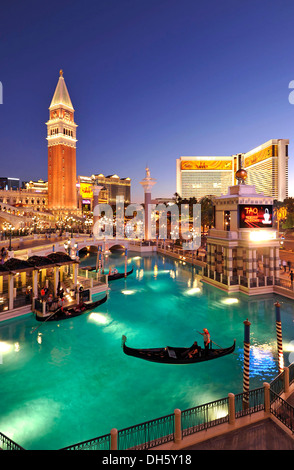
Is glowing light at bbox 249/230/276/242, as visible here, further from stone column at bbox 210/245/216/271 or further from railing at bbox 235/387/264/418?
railing at bbox 235/387/264/418

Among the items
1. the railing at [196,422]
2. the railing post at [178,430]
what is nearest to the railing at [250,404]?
the railing at [196,422]

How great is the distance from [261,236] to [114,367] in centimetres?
1754

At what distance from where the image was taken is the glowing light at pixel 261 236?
23906 millimetres

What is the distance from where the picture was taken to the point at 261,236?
24.3m

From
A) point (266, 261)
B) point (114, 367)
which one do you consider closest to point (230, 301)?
point (266, 261)

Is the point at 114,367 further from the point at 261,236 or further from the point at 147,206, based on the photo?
the point at 147,206

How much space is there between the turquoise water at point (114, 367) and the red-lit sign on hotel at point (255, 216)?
666 centimetres

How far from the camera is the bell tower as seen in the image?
9950cm

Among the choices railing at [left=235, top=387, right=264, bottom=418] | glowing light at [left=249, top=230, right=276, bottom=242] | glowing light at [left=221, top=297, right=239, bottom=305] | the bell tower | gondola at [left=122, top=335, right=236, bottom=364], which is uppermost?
the bell tower

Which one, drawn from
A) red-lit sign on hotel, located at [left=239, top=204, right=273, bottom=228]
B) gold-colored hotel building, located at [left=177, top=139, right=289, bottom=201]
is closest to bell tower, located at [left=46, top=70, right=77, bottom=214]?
gold-colored hotel building, located at [left=177, top=139, right=289, bottom=201]

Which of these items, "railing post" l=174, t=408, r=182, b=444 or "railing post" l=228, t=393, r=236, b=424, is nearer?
"railing post" l=174, t=408, r=182, b=444

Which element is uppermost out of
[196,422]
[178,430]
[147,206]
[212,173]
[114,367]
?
[212,173]

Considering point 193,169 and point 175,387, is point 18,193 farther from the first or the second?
point 175,387

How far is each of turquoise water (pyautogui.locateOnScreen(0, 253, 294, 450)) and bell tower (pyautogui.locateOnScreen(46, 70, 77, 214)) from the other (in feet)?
278
